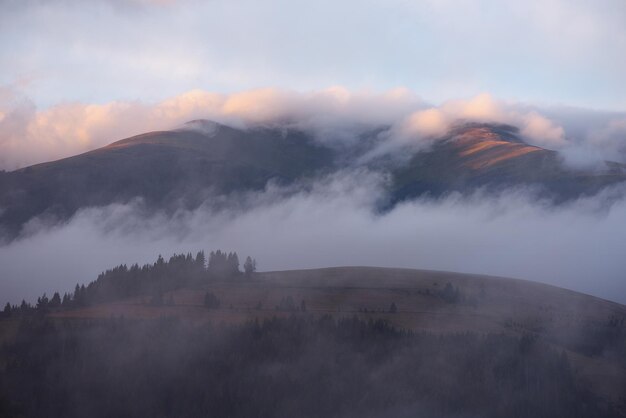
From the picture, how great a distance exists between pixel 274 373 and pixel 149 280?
112 feet

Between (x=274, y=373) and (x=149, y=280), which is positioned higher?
(x=149, y=280)

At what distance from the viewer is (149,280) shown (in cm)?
11619

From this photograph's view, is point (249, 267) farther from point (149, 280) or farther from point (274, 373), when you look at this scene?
point (274, 373)

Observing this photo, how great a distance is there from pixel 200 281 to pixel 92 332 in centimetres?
2835

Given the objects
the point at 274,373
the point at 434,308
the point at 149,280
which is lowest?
the point at 274,373

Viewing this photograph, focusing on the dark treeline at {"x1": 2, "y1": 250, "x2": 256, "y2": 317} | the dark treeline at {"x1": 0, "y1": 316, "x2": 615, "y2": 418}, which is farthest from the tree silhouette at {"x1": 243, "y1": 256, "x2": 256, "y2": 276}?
the dark treeline at {"x1": 0, "y1": 316, "x2": 615, "y2": 418}

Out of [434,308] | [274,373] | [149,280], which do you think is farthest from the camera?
[149,280]

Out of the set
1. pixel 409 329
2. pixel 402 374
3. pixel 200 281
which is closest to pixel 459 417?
pixel 402 374

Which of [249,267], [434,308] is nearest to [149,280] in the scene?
[249,267]

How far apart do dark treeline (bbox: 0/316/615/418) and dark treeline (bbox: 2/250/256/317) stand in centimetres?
978

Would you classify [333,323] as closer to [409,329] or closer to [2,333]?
[409,329]

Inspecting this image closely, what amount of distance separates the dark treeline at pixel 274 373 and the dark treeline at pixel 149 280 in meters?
9.78

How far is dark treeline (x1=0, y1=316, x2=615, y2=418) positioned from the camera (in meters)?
85.7

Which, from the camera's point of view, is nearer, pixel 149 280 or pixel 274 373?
pixel 274 373
